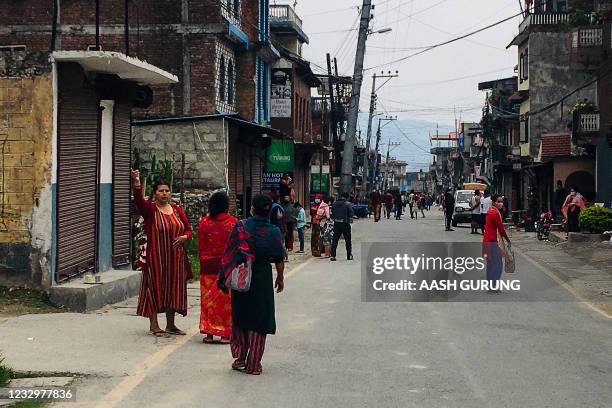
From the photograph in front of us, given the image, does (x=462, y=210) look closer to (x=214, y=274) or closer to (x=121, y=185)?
(x=121, y=185)

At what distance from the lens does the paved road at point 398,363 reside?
779 centimetres

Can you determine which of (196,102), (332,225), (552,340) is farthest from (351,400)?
(196,102)

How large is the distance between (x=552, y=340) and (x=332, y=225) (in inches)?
560

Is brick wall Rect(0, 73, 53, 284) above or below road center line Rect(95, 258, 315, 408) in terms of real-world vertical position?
above

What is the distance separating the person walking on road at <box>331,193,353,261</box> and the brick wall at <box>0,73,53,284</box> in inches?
457

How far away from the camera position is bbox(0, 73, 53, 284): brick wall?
1288cm

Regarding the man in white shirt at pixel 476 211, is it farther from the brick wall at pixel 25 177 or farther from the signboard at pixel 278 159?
the brick wall at pixel 25 177

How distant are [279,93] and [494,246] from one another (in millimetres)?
26131

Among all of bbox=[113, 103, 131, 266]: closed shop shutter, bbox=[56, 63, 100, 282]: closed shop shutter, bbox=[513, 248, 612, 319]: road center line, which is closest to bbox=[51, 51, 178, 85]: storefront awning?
bbox=[56, 63, 100, 282]: closed shop shutter

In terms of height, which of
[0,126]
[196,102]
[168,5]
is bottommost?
[0,126]

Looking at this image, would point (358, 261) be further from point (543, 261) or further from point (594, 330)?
point (594, 330)

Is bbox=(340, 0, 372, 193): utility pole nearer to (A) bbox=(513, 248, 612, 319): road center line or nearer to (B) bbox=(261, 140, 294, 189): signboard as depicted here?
(B) bbox=(261, 140, 294, 189): signboard

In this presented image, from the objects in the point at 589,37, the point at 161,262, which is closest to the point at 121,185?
the point at 161,262

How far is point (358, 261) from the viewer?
76.7 ft
